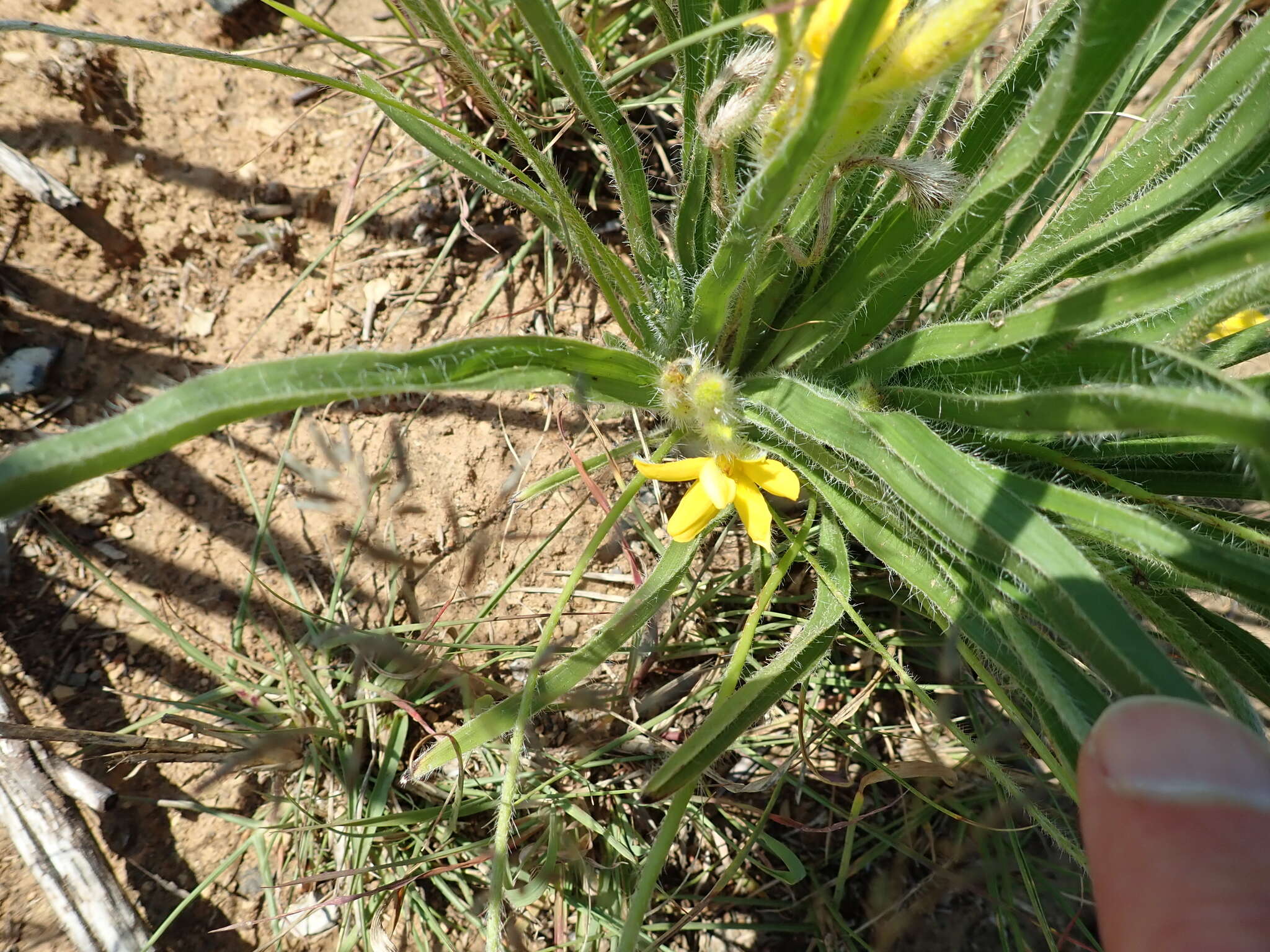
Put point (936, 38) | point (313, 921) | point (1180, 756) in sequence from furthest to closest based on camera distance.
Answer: point (313, 921) → point (1180, 756) → point (936, 38)

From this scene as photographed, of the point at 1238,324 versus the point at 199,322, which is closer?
the point at 1238,324

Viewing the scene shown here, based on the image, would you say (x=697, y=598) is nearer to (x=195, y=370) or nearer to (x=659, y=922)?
(x=659, y=922)

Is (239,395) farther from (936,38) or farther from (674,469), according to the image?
(936,38)

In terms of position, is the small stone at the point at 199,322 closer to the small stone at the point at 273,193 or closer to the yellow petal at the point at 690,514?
the small stone at the point at 273,193

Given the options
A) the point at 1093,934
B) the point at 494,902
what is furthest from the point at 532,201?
the point at 1093,934

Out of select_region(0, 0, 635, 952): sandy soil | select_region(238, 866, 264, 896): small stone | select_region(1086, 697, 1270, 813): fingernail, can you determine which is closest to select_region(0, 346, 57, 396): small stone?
select_region(0, 0, 635, 952): sandy soil

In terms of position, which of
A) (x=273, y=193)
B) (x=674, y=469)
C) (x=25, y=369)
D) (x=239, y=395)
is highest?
(x=273, y=193)

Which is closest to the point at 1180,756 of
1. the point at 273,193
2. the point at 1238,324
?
the point at 1238,324
